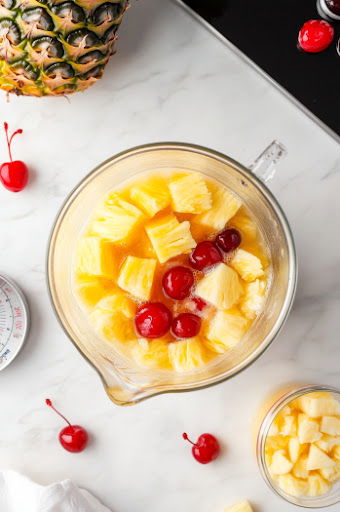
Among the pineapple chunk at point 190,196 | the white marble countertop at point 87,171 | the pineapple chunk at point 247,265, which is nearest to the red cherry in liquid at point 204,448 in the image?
the white marble countertop at point 87,171

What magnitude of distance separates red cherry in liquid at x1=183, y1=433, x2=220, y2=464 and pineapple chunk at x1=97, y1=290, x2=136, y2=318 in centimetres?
41

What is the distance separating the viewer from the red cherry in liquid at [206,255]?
131 centimetres

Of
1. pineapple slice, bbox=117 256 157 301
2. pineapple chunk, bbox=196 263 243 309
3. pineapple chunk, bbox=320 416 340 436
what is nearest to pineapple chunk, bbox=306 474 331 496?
pineapple chunk, bbox=320 416 340 436

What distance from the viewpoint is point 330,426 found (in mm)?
1497

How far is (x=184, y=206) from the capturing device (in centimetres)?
129

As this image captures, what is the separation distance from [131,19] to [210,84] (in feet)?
0.77

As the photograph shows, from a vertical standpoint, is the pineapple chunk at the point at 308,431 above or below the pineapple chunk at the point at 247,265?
below

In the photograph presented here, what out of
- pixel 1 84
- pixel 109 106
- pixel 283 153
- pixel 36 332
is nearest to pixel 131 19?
pixel 109 106

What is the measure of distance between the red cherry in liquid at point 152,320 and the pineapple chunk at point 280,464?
44 cm

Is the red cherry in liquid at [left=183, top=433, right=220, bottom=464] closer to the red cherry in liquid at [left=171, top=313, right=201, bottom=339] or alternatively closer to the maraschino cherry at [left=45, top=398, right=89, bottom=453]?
the maraschino cherry at [left=45, top=398, right=89, bottom=453]

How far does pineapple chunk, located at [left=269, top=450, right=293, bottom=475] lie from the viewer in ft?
4.93

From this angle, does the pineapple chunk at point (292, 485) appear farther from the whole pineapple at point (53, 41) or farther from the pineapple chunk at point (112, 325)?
→ the whole pineapple at point (53, 41)

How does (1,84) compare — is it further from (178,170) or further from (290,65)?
(290,65)

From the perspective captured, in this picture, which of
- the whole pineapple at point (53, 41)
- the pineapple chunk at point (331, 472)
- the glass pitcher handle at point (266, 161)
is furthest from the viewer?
the pineapple chunk at point (331, 472)
